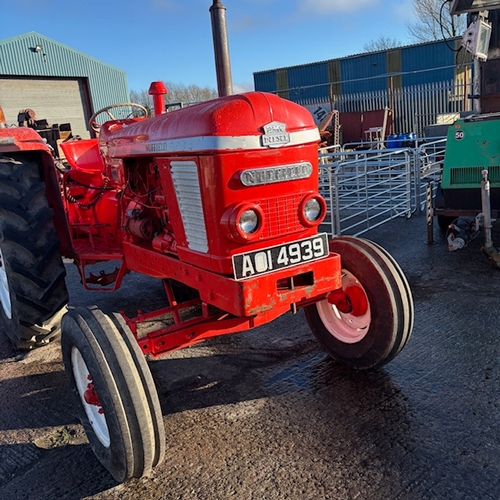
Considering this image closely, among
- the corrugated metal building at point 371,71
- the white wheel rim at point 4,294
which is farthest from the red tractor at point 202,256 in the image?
the corrugated metal building at point 371,71

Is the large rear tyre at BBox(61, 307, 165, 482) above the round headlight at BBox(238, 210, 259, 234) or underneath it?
underneath

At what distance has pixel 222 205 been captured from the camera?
2.46 metres

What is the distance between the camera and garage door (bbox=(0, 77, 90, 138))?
19562mm

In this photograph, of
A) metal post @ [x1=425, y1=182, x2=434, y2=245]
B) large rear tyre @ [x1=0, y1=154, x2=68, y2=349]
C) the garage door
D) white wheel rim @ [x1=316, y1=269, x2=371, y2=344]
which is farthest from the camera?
the garage door

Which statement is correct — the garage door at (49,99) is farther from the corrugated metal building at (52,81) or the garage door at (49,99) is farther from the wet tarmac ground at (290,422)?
the wet tarmac ground at (290,422)

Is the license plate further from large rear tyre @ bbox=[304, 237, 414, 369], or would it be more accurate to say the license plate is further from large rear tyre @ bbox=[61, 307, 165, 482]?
large rear tyre @ bbox=[61, 307, 165, 482]

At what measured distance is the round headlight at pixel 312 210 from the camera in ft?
8.93

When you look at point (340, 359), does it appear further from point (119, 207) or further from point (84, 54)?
point (84, 54)

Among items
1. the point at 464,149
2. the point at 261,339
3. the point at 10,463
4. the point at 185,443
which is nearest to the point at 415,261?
the point at 464,149

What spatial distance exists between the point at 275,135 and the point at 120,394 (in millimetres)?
1417

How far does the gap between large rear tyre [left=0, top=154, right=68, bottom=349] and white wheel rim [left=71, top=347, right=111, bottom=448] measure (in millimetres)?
1183

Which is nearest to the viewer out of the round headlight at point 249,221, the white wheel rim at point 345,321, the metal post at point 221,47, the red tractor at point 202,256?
the red tractor at point 202,256

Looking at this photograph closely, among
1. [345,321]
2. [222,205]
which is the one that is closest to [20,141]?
[222,205]

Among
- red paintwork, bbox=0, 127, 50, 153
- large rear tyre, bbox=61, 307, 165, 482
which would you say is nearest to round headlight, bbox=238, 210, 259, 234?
large rear tyre, bbox=61, 307, 165, 482
